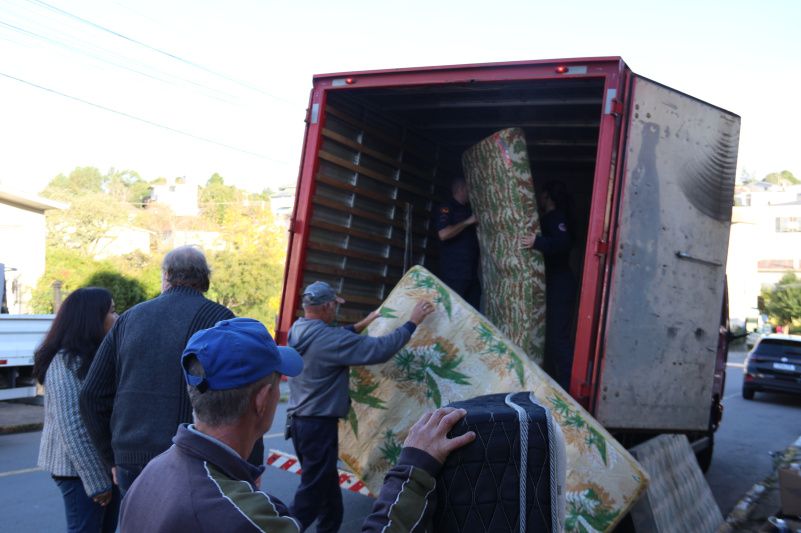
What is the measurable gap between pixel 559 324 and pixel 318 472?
2332 millimetres

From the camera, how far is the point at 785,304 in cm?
4294

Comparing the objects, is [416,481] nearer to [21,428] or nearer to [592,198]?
[592,198]

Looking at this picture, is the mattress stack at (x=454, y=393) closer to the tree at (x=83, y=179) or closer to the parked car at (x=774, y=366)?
the parked car at (x=774, y=366)

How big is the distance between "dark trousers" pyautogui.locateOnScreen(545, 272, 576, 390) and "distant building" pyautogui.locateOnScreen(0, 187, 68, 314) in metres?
20.5

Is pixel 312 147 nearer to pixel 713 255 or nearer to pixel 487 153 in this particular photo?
pixel 487 153

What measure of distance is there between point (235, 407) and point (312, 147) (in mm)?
3969

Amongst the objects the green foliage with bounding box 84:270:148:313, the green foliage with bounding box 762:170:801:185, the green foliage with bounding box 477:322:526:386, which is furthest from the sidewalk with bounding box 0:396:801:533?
the green foliage with bounding box 762:170:801:185

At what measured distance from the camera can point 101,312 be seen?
3570 millimetres

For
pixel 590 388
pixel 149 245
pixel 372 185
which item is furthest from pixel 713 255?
pixel 149 245

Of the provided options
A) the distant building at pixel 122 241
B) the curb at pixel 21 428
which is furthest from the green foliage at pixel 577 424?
the distant building at pixel 122 241

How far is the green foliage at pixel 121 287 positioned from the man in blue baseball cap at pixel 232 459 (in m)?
18.8

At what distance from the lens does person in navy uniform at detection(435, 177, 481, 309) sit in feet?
20.2

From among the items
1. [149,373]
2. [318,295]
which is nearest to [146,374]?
[149,373]

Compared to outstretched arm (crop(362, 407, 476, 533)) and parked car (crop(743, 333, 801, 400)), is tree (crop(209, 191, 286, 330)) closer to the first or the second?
parked car (crop(743, 333, 801, 400))
